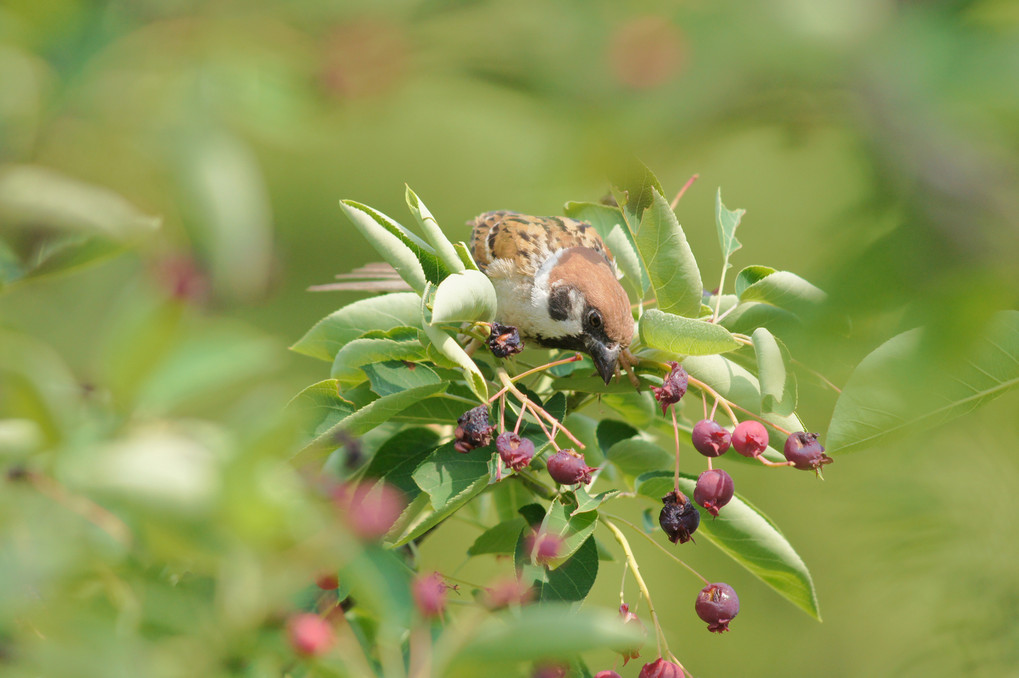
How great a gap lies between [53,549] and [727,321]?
62 centimetres

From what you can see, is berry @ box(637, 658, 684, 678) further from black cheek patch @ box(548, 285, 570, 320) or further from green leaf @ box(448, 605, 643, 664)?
black cheek patch @ box(548, 285, 570, 320)

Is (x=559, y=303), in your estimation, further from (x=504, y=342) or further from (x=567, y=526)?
(x=567, y=526)

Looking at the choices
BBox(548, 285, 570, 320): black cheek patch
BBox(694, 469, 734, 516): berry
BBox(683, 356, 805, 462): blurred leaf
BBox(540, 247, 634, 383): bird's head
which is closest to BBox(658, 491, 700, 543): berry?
BBox(694, 469, 734, 516): berry

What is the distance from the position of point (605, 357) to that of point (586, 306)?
0.37 m

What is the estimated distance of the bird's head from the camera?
1.04 meters

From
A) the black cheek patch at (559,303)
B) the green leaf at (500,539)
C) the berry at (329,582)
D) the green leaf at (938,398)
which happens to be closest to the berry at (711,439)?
the green leaf at (938,398)

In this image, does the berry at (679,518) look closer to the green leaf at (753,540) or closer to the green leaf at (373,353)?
the green leaf at (753,540)

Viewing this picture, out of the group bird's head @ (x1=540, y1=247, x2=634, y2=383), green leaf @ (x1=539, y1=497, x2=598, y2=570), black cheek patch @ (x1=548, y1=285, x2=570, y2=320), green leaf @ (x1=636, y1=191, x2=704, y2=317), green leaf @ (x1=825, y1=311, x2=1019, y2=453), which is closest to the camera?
green leaf @ (x1=825, y1=311, x2=1019, y2=453)

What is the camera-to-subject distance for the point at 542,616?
1.01ft

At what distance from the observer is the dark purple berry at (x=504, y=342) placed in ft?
2.53

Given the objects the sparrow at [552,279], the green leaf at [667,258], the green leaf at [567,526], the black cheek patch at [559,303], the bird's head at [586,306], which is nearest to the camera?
the green leaf at [567,526]

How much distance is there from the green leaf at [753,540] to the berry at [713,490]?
6 centimetres

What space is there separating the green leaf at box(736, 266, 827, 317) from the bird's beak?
0.15 m

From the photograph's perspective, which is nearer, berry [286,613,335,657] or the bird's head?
berry [286,613,335,657]
